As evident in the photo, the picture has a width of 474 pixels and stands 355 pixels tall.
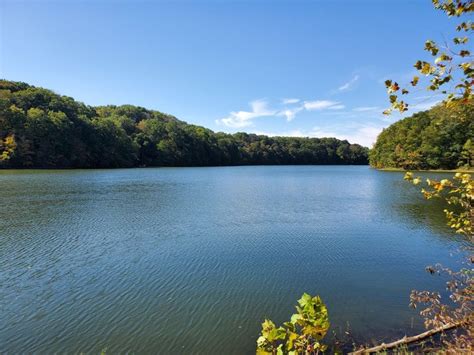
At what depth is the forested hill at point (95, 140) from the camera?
7431 cm

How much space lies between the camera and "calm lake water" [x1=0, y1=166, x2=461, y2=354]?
24.4 ft

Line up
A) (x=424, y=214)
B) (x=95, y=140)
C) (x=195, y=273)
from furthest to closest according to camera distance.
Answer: (x=95, y=140) → (x=424, y=214) → (x=195, y=273)

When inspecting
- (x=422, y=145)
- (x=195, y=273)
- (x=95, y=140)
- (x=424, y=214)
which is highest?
(x=422, y=145)

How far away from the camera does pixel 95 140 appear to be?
92.6m

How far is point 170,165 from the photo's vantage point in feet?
391

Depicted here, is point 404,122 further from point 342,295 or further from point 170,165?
point 342,295

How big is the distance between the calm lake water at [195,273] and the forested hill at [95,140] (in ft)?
208

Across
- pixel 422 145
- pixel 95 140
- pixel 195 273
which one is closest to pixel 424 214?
pixel 195 273

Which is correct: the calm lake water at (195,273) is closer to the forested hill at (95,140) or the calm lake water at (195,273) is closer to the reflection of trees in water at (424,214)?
the reflection of trees in water at (424,214)

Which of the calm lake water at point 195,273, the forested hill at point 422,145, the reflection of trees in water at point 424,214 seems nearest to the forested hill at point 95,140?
the calm lake water at point 195,273

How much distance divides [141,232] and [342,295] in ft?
38.6

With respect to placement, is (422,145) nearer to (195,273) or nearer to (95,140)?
(195,273)

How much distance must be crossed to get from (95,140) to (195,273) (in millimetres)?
92551

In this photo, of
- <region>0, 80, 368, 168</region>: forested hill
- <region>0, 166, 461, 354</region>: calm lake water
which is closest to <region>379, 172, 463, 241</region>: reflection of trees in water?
<region>0, 166, 461, 354</region>: calm lake water
